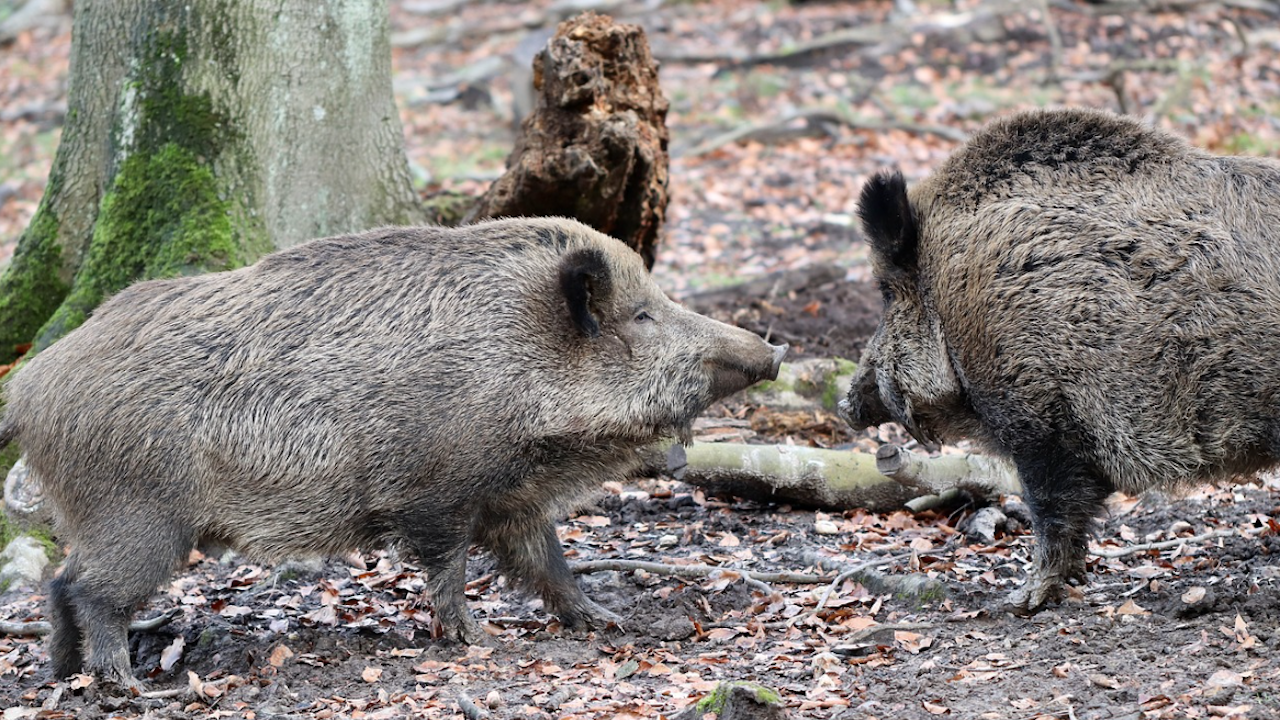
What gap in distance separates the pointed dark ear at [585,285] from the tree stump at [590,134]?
230 cm

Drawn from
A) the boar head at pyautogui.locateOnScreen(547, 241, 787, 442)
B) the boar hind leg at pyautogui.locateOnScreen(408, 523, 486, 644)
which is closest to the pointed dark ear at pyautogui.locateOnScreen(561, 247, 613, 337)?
the boar head at pyautogui.locateOnScreen(547, 241, 787, 442)

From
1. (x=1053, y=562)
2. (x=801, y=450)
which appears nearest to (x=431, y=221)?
(x=801, y=450)

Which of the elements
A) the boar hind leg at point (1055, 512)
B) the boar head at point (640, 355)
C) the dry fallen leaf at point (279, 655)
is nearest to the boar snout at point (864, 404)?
the boar head at point (640, 355)

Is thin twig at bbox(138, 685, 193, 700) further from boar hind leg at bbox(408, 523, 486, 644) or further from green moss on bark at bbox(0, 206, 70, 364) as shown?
green moss on bark at bbox(0, 206, 70, 364)

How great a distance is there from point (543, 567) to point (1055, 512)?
8.11 feet

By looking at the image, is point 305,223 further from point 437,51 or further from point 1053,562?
point 437,51

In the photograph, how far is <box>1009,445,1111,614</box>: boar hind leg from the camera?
5930 millimetres

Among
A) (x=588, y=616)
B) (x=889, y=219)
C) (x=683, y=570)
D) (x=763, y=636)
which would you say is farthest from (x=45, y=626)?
(x=889, y=219)

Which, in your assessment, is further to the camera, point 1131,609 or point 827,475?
point 827,475

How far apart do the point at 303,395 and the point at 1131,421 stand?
12.3 ft

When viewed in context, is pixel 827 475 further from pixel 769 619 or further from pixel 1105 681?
pixel 1105 681

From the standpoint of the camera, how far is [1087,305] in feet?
18.6

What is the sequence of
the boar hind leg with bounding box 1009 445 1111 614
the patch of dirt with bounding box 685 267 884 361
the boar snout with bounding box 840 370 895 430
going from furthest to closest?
the patch of dirt with bounding box 685 267 884 361 → the boar snout with bounding box 840 370 895 430 → the boar hind leg with bounding box 1009 445 1111 614

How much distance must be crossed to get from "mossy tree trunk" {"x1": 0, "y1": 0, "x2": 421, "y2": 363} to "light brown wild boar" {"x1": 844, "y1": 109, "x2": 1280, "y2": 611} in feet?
12.5
